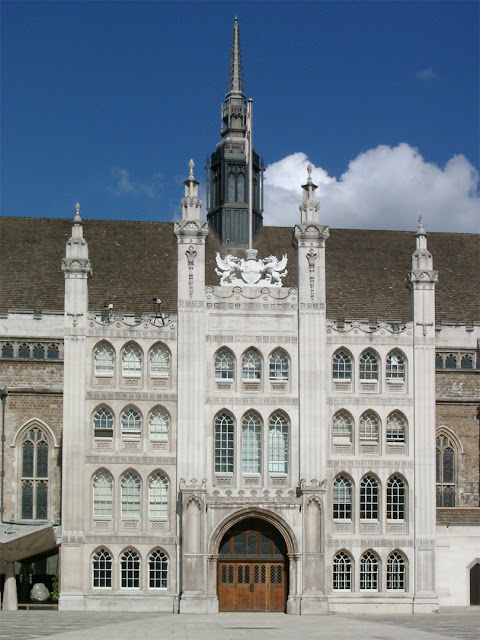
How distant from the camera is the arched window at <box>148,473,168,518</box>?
1834 inches

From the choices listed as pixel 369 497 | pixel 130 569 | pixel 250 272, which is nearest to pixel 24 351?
pixel 250 272

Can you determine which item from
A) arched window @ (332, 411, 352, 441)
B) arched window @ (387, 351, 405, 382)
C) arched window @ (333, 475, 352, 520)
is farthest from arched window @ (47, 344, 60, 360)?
arched window @ (387, 351, 405, 382)

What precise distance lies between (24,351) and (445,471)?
75.4 ft

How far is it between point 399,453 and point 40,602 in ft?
57.1

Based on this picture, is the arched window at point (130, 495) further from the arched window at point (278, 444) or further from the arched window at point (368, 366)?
the arched window at point (368, 366)

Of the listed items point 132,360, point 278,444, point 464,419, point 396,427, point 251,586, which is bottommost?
point 251,586

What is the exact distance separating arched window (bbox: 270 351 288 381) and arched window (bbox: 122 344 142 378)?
588 cm

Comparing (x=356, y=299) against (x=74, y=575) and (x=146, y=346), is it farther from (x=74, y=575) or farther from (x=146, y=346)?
(x=74, y=575)

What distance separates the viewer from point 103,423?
4706 cm

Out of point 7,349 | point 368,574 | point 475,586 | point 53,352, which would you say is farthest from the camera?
point 53,352

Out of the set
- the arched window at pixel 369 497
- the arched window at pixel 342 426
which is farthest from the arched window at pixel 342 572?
the arched window at pixel 342 426

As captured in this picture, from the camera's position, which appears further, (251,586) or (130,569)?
(130,569)

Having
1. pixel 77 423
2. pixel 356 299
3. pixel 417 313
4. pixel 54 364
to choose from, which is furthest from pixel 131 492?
pixel 356 299

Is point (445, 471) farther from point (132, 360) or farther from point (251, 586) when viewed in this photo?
point (132, 360)
